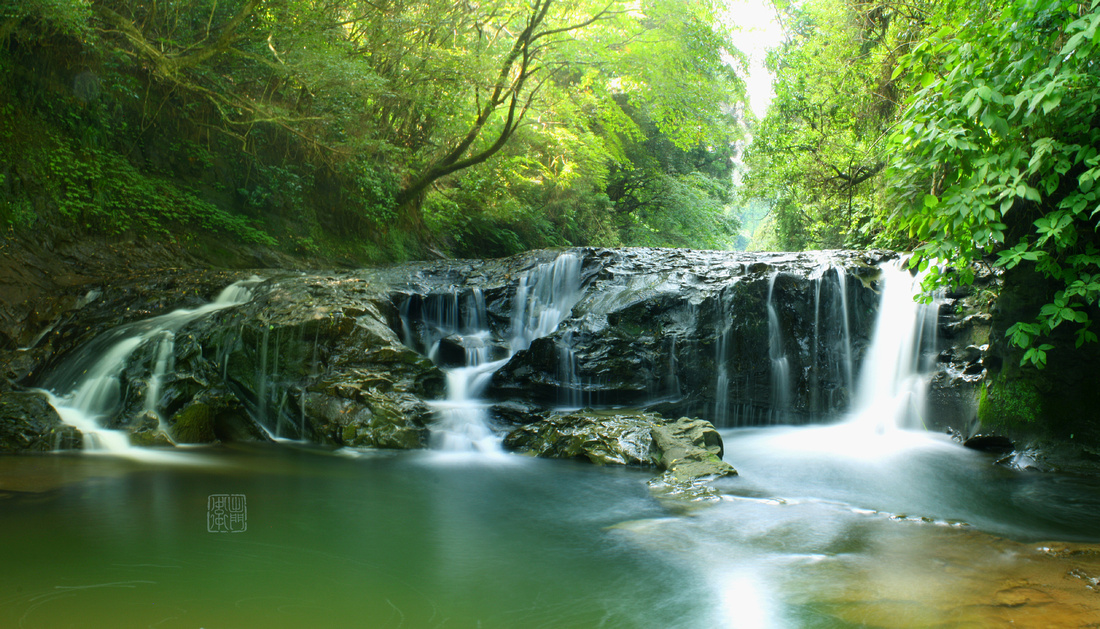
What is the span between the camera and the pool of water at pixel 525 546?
2914mm

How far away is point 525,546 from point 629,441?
2.68 m

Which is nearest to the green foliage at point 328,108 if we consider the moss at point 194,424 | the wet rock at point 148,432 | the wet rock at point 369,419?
the wet rock at point 148,432

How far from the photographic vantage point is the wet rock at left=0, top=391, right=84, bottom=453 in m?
5.81

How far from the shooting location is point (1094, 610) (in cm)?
285

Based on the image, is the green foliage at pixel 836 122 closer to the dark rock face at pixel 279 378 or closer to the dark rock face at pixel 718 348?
the dark rock face at pixel 718 348

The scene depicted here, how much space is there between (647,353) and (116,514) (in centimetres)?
573

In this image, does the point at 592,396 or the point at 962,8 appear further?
the point at 592,396

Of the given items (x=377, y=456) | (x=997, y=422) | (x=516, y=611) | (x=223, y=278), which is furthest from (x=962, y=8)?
(x=223, y=278)

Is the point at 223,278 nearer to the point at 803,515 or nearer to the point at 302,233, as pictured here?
the point at 302,233

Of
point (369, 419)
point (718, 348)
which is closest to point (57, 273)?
point (369, 419)

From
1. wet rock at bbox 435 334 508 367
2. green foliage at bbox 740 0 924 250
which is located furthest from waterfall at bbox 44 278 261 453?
green foliage at bbox 740 0 924 250

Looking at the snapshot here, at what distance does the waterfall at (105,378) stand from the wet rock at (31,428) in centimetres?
15

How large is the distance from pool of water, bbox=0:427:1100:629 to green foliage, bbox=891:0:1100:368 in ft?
5.93

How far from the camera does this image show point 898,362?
8047mm
